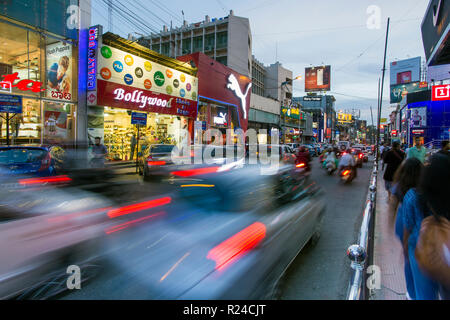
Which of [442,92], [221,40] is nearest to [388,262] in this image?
[442,92]

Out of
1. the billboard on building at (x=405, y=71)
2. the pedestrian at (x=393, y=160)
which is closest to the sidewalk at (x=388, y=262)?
the pedestrian at (x=393, y=160)

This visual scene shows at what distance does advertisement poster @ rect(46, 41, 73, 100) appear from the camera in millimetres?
14852

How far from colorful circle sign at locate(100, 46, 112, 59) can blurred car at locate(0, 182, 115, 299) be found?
1438cm

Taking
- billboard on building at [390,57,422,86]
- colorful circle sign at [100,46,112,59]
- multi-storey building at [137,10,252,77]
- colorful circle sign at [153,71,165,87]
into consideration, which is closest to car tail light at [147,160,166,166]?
colorful circle sign at [100,46,112,59]

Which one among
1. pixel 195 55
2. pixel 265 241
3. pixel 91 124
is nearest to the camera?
pixel 265 241

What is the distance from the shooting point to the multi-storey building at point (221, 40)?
1656 inches

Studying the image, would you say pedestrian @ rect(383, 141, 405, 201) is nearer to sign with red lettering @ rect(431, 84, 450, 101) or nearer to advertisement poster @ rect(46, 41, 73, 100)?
advertisement poster @ rect(46, 41, 73, 100)

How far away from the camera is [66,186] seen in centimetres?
594

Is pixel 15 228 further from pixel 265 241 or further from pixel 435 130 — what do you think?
pixel 435 130

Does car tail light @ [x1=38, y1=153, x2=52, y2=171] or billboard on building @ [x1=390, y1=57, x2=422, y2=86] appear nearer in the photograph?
car tail light @ [x1=38, y1=153, x2=52, y2=171]

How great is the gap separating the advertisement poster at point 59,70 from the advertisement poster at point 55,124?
36.1 inches

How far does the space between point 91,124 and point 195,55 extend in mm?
A: 12338
